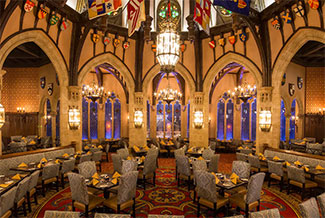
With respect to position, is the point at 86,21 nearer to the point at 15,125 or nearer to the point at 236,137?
the point at 15,125

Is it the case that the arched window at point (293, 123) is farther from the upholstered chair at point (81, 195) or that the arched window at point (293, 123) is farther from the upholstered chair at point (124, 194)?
the upholstered chair at point (81, 195)

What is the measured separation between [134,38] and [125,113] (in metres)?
6.40

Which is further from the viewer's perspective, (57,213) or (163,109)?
(163,109)

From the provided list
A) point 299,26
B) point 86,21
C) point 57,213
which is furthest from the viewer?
point 86,21

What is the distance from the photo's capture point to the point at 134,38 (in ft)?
35.3

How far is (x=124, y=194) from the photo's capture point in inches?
176

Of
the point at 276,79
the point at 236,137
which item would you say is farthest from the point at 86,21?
the point at 236,137

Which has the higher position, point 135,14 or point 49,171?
point 135,14

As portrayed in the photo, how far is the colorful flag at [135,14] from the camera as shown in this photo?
18.1ft

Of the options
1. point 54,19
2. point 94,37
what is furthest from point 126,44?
point 54,19

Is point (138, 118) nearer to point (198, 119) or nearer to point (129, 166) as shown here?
point (198, 119)

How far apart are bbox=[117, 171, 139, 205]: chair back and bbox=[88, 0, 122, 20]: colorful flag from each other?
164 inches

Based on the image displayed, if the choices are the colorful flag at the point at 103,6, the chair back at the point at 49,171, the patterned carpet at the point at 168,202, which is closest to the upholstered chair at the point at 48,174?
the chair back at the point at 49,171

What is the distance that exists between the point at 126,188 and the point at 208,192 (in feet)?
5.87
